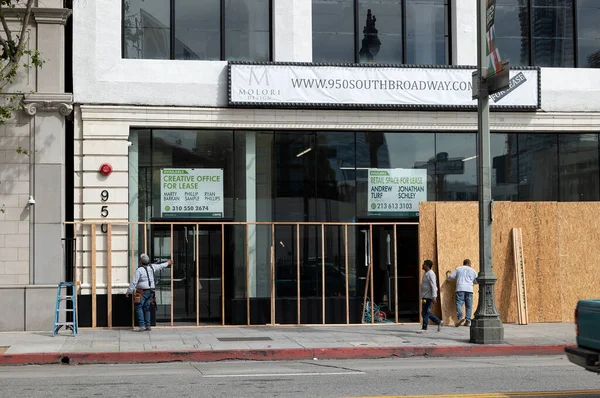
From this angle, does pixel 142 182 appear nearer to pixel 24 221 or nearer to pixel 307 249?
pixel 24 221

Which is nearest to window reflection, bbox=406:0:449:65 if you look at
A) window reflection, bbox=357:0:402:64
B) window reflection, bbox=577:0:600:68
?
window reflection, bbox=357:0:402:64

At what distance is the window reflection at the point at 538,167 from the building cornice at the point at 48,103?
11.7 m

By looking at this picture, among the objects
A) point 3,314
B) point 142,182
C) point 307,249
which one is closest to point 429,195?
point 307,249

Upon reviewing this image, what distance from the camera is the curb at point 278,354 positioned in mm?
14891

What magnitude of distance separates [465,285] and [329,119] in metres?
5.38

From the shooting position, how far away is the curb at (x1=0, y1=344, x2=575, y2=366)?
14.9 metres

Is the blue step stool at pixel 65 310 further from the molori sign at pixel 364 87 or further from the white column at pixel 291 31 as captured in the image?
the white column at pixel 291 31

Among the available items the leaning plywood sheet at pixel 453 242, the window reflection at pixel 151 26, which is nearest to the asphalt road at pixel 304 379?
the leaning plywood sheet at pixel 453 242

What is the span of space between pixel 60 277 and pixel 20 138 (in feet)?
11.2

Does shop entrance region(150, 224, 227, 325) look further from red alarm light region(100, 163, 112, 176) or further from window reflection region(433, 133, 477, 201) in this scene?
window reflection region(433, 133, 477, 201)

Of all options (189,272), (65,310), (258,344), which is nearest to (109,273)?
(65,310)

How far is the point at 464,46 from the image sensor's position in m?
21.4

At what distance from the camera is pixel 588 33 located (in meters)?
22.0

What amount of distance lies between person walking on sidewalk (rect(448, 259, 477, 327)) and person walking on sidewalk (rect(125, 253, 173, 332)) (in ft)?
23.7
